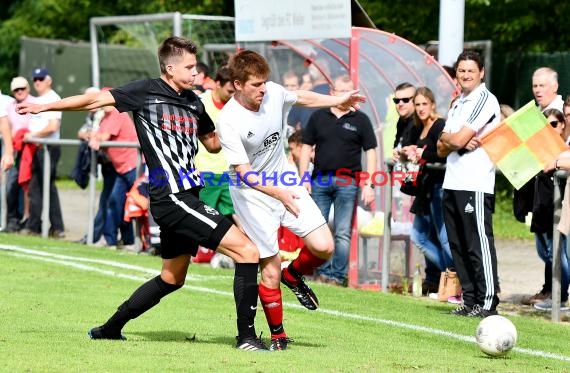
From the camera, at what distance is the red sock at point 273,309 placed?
8359 mm

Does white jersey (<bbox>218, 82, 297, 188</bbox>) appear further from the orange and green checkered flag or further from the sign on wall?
the sign on wall

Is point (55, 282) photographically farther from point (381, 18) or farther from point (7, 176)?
point (381, 18)

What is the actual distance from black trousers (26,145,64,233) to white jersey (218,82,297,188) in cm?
852

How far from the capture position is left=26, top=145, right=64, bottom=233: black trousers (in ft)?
54.7

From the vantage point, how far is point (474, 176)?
419 inches

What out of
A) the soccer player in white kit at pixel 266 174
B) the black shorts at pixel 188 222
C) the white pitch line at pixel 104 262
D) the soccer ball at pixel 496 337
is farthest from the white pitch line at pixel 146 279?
the black shorts at pixel 188 222

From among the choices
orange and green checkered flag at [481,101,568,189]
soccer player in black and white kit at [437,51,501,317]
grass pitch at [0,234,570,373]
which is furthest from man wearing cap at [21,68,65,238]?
orange and green checkered flag at [481,101,568,189]

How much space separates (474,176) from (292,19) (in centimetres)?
374

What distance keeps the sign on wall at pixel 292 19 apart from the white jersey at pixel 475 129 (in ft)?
8.75

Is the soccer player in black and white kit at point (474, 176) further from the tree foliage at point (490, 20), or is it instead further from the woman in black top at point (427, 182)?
the tree foliage at point (490, 20)

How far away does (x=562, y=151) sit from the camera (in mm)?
10398

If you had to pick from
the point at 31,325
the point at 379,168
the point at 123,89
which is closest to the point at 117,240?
the point at 379,168

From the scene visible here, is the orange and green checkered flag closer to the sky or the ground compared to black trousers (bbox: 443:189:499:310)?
closer to the sky

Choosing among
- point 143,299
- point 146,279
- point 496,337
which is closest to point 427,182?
point 146,279
